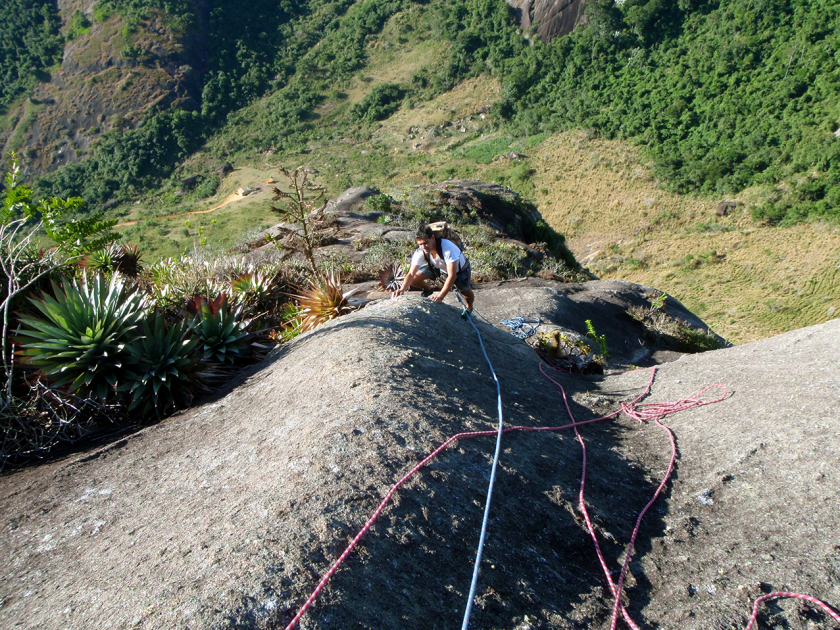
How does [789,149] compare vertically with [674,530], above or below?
below

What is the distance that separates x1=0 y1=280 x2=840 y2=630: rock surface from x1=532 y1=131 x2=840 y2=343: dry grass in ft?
76.0

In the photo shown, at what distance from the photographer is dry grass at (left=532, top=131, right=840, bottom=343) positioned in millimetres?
27172

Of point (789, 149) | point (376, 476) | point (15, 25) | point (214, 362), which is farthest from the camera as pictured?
point (15, 25)

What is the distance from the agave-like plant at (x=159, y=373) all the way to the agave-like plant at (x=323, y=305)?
2.00 meters

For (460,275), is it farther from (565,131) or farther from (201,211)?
(565,131)

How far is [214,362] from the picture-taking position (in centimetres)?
589

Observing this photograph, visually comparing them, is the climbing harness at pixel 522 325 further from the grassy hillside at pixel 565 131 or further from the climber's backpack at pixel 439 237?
the grassy hillside at pixel 565 131

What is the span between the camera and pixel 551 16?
69312 millimetres

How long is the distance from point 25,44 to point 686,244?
9120cm

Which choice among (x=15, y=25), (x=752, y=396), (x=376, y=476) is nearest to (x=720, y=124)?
(x=752, y=396)

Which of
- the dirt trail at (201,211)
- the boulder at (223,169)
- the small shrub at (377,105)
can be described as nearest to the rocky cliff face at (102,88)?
the boulder at (223,169)

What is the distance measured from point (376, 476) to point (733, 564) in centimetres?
230

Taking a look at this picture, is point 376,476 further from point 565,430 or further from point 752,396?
point 752,396

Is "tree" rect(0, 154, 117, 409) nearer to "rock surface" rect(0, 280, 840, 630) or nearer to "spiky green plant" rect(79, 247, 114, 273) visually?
"rock surface" rect(0, 280, 840, 630)
